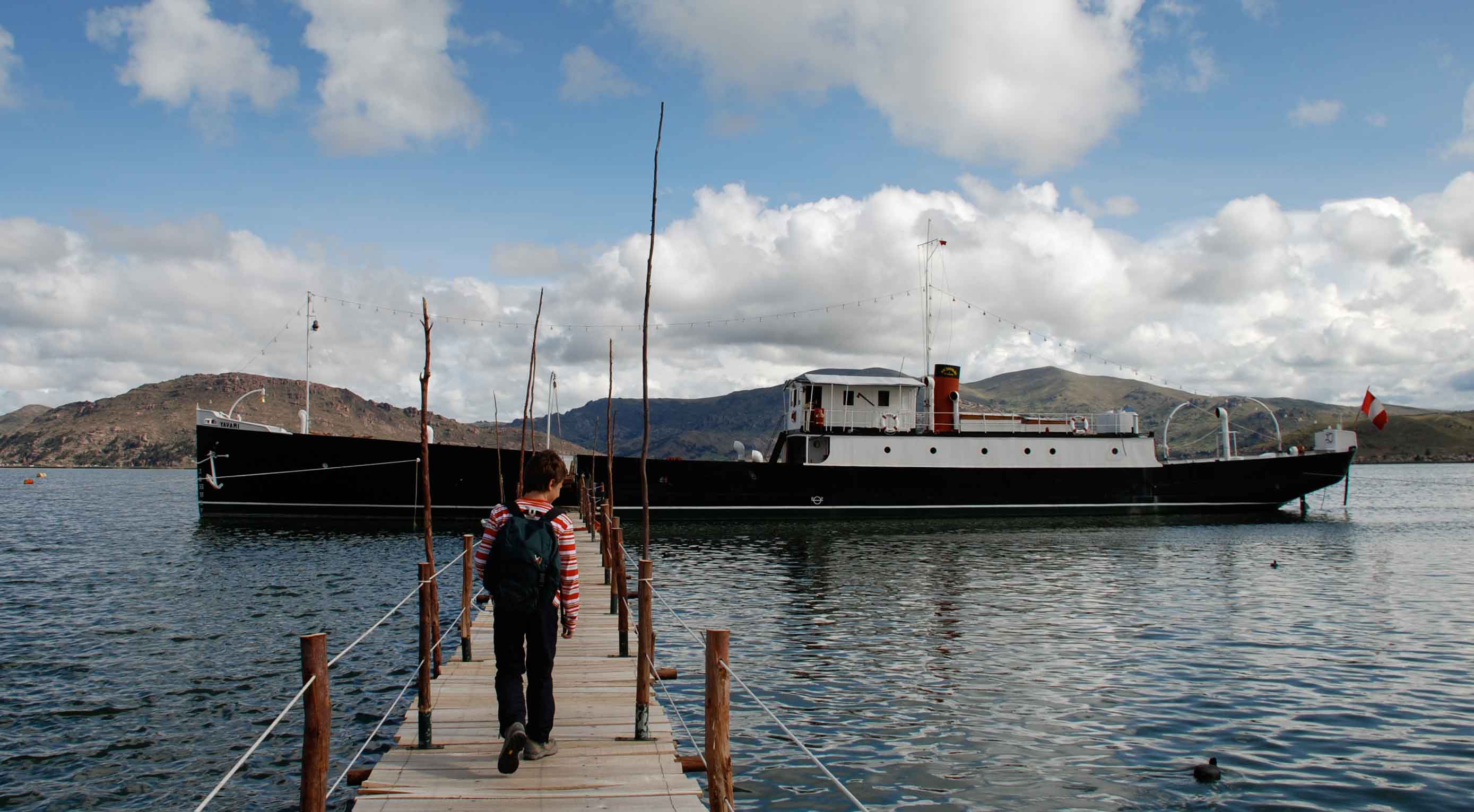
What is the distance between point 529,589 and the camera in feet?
18.2

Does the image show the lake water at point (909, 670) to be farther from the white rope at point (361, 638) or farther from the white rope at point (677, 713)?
the white rope at point (361, 638)

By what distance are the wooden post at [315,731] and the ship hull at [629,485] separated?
91.1 feet

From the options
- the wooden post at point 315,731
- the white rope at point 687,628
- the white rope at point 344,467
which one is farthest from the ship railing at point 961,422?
the wooden post at point 315,731

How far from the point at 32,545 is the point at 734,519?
2480 cm

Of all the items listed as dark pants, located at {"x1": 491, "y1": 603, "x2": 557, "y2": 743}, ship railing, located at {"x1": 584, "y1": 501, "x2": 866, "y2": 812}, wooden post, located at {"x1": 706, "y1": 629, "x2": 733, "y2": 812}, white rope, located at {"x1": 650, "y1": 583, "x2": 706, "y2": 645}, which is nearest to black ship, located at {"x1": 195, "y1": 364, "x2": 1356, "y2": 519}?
white rope, located at {"x1": 650, "y1": 583, "x2": 706, "y2": 645}

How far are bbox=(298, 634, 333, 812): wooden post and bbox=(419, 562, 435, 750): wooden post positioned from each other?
1.69 meters

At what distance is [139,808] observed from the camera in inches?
297

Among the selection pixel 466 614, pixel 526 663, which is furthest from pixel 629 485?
pixel 526 663

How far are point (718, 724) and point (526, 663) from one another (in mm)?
1462

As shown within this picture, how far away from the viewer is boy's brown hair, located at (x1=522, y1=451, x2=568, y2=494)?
566cm

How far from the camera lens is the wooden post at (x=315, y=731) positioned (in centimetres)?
466

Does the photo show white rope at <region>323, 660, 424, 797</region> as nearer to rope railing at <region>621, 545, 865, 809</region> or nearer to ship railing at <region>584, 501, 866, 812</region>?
ship railing at <region>584, 501, 866, 812</region>

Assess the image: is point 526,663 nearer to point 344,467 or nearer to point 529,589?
point 529,589

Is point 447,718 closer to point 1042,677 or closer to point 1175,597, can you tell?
point 1042,677
